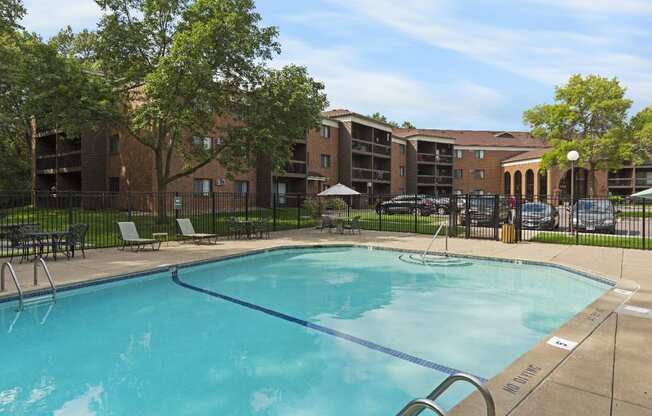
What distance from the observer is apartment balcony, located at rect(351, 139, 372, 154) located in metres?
42.8

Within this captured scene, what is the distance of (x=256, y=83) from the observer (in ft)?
70.4

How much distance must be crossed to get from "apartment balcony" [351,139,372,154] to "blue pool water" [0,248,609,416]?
3244 cm

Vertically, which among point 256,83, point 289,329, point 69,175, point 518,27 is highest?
point 256,83

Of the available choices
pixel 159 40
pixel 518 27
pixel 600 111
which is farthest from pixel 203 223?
pixel 600 111

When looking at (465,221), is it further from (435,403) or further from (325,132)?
(325,132)

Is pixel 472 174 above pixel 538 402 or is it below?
above

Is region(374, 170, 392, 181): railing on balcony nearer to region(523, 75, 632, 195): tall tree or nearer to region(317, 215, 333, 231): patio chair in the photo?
region(523, 75, 632, 195): tall tree

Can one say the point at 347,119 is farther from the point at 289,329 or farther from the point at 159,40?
the point at 289,329

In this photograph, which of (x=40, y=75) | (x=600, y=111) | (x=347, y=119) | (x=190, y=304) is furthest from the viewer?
(x=347, y=119)

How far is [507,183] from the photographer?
57.1 metres

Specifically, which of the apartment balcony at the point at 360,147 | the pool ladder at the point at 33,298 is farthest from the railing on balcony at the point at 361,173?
the pool ladder at the point at 33,298

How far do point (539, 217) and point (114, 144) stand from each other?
2650cm

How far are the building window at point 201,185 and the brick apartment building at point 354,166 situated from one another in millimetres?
69

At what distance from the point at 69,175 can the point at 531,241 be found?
3241 cm
